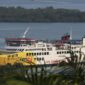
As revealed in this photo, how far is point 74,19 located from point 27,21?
5.79m

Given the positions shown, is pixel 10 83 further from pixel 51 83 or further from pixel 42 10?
pixel 42 10

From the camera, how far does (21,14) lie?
208 feet

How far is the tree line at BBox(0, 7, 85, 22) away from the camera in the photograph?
62844 mm

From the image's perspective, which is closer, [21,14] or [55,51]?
[55,51]

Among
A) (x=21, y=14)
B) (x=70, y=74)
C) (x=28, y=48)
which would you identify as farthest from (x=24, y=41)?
(x=21, y=14)

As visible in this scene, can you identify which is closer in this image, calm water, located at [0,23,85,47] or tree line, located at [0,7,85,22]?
calm water, located at [0,23,85,47]

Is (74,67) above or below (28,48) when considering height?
above

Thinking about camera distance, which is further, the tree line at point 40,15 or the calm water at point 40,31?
the tree line at point 40,15

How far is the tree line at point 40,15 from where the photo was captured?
6284 cm

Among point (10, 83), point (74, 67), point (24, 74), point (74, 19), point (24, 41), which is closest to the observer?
point (10, 83)

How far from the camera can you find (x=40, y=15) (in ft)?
209

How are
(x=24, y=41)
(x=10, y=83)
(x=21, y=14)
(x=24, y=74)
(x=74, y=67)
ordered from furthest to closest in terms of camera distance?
(x=21, y=14) → (x=24, y=41) → (x=74, y=67) → (x=24, y=74) → (x=10, y=83)

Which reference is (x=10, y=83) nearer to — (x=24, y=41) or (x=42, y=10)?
(x=24, y=41)

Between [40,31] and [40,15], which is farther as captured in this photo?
[40,15]
